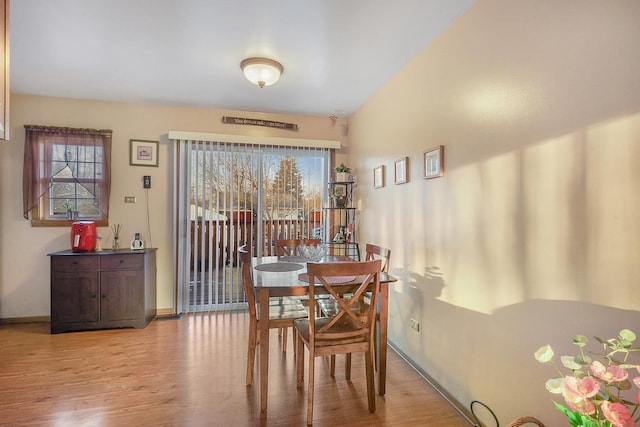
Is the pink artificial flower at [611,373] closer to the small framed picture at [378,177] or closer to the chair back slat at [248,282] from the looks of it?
the chair back slat at [248,282]

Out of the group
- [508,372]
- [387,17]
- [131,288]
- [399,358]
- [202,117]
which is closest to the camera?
[508,372]

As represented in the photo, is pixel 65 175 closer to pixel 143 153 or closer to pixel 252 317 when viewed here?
pixel 143 153

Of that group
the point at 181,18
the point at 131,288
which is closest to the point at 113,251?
the point at 131,288

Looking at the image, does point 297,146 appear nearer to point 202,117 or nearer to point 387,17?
point 202,117

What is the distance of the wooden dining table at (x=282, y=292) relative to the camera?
6.34 ft

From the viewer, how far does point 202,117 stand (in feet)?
12.8

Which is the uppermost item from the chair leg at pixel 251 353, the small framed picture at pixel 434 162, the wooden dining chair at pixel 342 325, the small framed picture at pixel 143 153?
the small framed picture at pixel 143 153

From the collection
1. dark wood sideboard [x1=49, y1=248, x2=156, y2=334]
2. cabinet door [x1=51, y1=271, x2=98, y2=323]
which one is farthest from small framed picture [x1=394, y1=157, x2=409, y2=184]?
cabinet door [x1=51, y1=271, x2=98, y2=323]

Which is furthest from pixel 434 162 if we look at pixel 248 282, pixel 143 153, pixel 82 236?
pixel 82 236

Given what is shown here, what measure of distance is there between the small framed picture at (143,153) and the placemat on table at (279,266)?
88.4 inches

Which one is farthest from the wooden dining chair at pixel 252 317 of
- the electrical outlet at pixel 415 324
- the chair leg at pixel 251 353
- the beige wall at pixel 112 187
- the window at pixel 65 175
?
the window at pixel 65 175

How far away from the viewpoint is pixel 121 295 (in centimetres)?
332

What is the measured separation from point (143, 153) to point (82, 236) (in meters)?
1.16

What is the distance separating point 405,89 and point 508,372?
89.6 inches
